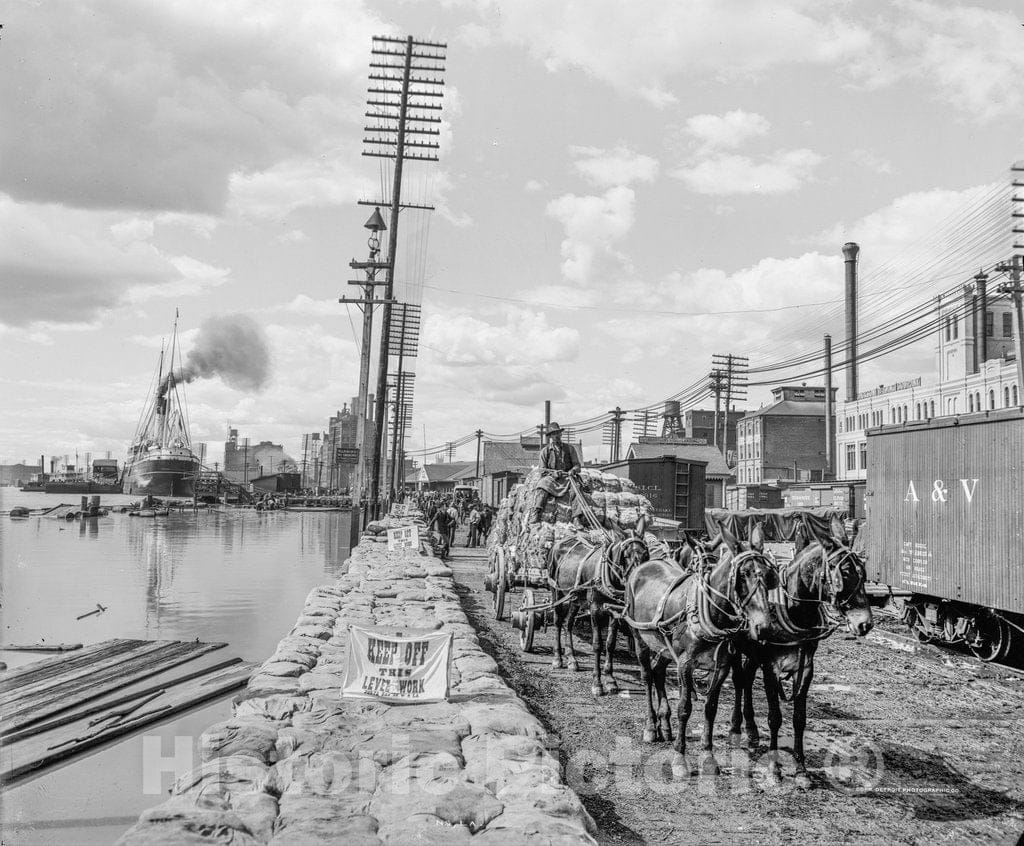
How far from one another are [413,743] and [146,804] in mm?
4874

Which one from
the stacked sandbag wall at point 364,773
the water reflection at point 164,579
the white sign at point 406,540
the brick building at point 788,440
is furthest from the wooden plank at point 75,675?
the brick building at point 788,440

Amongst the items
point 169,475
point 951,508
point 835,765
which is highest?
point 169,475

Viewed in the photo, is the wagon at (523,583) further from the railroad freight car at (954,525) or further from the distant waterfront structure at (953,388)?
the distant waterfront structure at (953,388)

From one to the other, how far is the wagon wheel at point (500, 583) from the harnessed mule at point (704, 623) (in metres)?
6.26

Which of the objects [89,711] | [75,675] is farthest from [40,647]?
[89,711]

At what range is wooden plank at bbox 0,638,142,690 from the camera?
46.0 ft

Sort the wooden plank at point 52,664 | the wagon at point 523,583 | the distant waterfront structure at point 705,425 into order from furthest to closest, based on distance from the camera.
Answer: the distant waterfront structure at point 705,425, the wooden plank at point 52,664, the wagon at point 523,583

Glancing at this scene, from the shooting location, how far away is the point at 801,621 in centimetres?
746

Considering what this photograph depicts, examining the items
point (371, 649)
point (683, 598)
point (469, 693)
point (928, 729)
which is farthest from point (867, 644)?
point (371, 649)

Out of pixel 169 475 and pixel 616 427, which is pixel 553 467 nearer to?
pixel 616 427

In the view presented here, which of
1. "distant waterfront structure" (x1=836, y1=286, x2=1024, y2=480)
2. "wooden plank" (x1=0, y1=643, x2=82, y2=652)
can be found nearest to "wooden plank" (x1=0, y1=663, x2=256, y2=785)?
"wooden plank" (x1=0, y1=643, x2=82, y2=652)

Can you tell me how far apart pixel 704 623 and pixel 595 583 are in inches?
131

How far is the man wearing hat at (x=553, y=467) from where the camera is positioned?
1423 cm

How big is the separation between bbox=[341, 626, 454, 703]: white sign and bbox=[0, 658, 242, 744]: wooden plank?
20.5ft
